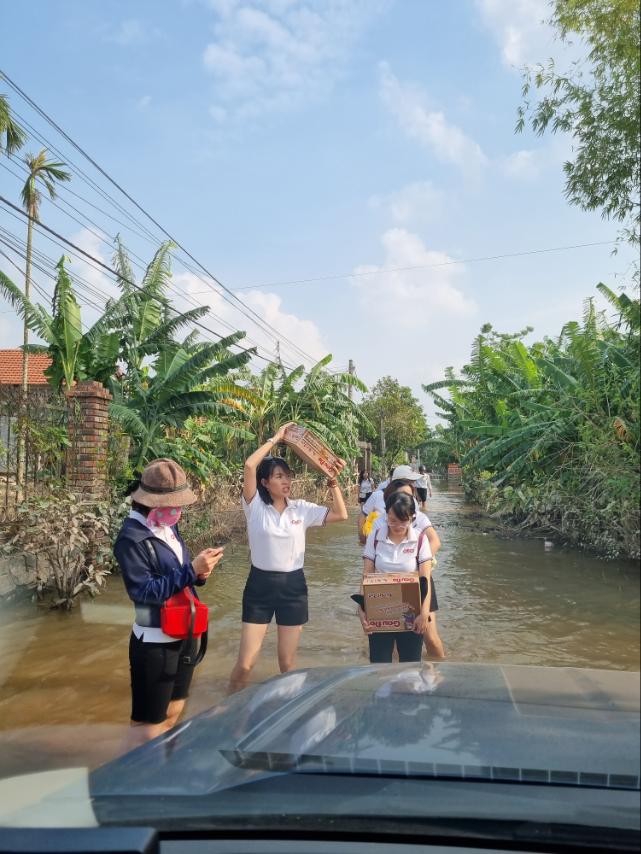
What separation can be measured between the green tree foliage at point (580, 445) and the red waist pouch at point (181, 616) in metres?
1.14

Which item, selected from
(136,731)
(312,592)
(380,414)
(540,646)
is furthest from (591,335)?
(380,414)

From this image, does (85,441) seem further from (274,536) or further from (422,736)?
(422,736)

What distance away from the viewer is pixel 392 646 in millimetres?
2793

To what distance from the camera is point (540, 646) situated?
2.21 meters

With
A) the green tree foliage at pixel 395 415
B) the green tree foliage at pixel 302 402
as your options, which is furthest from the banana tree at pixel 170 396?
the green tree foliage at pixel 395 415

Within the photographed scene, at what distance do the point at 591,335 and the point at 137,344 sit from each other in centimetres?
826

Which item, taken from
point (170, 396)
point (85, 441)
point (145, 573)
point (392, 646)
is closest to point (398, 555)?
point (392, 646)

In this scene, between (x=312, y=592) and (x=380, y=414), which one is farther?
(x=380, y=414)

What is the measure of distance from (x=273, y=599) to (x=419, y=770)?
207cm

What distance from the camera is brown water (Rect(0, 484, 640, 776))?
1.44m

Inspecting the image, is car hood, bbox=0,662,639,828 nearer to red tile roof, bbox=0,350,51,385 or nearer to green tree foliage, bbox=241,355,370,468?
green tree foliage, bbox=241,355,370,468

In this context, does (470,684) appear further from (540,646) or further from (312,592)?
(312,592)

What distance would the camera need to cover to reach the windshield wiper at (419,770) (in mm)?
1062

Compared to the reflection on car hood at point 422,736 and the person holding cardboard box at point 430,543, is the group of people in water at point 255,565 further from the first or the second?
the reflection on car hood at point 422,736
